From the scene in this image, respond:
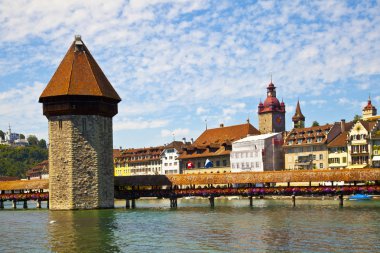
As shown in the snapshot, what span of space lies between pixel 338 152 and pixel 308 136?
19.4 ft

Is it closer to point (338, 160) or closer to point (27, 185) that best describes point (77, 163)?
point (27, 185)

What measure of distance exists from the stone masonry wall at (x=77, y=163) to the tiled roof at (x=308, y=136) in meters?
39.9

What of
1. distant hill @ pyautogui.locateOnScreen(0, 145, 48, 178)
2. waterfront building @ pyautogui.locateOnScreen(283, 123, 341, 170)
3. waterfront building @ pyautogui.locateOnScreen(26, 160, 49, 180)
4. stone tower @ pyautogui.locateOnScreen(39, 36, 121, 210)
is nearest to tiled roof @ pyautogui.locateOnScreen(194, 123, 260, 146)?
waterfront building @ pyautogui.locateOnScreen(283, 123, 341, 170)

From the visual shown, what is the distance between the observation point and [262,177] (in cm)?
4509

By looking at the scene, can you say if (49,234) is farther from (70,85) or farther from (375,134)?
(375,134)

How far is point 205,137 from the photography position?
3693 inches

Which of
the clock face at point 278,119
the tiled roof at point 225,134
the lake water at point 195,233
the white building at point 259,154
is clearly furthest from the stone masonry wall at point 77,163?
the clock face at point 278,119

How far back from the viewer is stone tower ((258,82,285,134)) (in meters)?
96.6

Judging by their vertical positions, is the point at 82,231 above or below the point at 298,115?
below

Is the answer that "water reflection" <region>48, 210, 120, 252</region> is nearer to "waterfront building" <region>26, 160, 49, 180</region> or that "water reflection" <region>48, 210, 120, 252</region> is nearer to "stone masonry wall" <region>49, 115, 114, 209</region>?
"stone masonry wall" <region>49, 115, 114, 209</region>

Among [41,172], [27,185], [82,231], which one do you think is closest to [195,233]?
[82,231]

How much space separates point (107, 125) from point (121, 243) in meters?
19.1

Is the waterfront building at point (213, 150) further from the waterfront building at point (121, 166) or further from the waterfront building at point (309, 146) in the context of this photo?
the waterfront building at point (121, 166)

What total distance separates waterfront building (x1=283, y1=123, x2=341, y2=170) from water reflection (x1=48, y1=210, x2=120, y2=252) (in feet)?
135
